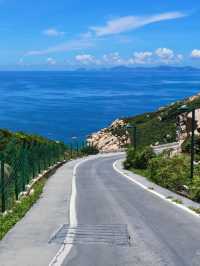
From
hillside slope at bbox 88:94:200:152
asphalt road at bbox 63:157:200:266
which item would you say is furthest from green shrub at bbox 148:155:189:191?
hillside slope at bbox 88:94:200:152

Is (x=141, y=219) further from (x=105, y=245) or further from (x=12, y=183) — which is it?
(x=12, y=183)

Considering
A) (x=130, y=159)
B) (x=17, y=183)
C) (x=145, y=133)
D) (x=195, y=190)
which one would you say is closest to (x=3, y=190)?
(x=17, y=183)

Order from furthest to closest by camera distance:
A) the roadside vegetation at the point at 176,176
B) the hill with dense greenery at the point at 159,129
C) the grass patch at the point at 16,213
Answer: the hill with dense greenery at the point at 159,129 < the roadside vegetation at the point at 176,176 < the grass patch at the point at 16,213

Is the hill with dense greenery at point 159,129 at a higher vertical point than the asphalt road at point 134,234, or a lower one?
higher

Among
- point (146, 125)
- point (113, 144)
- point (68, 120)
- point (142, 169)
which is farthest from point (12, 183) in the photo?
point (68, 120)

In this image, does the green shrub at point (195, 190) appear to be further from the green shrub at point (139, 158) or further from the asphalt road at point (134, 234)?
the green shrub at point (139, 158)

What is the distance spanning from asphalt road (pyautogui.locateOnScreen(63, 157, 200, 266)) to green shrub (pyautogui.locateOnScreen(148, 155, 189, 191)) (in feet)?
10.3

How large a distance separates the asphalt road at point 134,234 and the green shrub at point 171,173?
10.3 ft

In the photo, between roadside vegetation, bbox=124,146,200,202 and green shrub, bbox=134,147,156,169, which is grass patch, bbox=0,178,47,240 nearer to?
roadside vegetation, bbox=124,146,200,202

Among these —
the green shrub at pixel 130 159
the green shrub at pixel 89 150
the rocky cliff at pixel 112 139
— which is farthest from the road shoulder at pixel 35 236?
the rocky cliff at pixel 112 139

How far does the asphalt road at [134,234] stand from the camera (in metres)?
9.97

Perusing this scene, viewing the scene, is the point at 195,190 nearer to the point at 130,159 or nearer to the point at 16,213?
the point at 16,213

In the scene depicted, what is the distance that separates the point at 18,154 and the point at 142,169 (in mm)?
19629

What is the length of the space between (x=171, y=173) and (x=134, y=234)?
1172 cm
